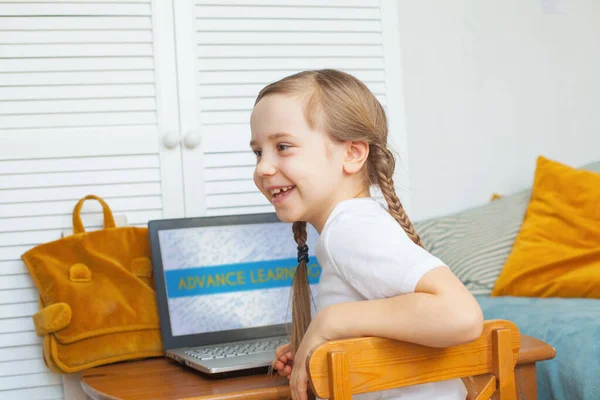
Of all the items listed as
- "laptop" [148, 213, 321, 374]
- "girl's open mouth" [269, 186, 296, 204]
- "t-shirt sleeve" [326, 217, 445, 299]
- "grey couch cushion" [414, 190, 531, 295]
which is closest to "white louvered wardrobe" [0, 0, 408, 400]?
"laptop" [148, 213, 321, 374]

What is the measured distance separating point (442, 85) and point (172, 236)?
0.90 meters

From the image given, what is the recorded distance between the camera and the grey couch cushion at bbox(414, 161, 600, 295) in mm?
1700

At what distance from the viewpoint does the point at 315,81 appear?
105 centimetres

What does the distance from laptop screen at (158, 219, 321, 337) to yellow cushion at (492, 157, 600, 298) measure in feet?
1.63

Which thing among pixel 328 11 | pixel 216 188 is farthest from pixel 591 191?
pixel 216 188

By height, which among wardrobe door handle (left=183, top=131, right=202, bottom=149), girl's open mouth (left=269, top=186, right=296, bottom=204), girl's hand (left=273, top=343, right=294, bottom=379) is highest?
wardrobe door handle (left=183, top=131, right=202, bottom=149)

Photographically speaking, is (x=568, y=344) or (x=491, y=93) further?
(x=491, y=93)

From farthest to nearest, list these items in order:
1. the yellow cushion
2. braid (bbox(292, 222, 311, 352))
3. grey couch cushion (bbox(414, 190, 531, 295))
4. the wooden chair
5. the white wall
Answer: the white wall < grey couch cushion (bbox(414, 190, 531, 295)) < the yellow cushion < braid (bbox(292, 222, 311, 352)) < the wooden chair

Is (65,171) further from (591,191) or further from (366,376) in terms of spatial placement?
(591,191)

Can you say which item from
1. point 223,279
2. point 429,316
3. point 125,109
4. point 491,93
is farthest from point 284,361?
point 491,93

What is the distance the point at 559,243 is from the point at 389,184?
0.78 metres

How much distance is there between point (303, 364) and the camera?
84cm

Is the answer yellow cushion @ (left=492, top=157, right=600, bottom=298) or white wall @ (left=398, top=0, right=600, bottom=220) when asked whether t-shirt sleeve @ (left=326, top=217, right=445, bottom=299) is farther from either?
white wall @ (left=398, top=0, right=600, bottom=220)

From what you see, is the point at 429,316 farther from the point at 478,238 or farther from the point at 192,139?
the point at 478,238
